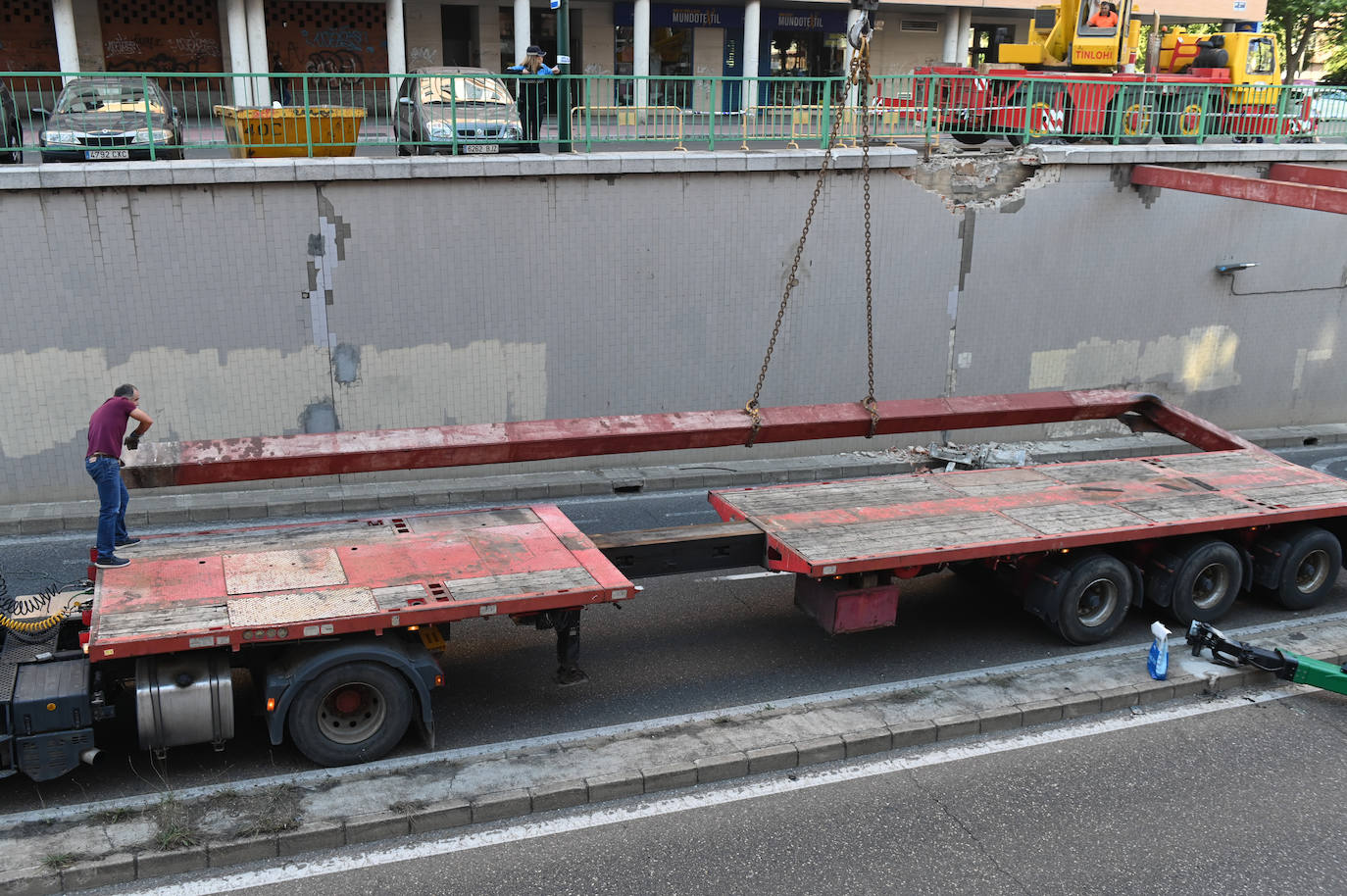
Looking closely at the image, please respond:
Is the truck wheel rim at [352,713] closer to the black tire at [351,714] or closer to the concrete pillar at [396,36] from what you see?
the black tire at [351,714]

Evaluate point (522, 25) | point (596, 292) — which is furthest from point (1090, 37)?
point (522, 25)

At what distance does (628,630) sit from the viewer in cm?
1045

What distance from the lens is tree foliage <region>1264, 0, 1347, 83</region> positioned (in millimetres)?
37125

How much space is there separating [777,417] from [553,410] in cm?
500

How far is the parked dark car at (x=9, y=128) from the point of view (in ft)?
44.4

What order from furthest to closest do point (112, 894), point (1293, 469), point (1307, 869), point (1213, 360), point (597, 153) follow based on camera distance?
point (1213, 360)
point (597, 153)
point (1293, 469)
point (1307, 869)
point (112, 894)

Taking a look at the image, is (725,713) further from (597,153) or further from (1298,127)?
(1298,127)

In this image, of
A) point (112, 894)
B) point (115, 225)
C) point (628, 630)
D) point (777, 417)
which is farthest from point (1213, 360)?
point (112, 894)

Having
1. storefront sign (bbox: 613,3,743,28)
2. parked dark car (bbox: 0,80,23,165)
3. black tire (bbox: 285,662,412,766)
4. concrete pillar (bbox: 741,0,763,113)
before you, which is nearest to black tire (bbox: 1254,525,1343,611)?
black tire (bbox: 285,662,412,766)

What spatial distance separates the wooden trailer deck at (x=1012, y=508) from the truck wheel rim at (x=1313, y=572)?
54cm

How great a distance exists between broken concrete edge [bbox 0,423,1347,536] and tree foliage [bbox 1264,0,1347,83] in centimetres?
2735

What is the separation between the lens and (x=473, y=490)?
1448 centimetres

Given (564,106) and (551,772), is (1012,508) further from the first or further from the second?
(564,106)

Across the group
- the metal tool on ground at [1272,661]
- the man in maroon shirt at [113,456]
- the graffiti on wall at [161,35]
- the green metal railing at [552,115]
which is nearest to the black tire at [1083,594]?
the metal tool on ground at [1272,661]
